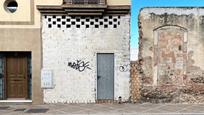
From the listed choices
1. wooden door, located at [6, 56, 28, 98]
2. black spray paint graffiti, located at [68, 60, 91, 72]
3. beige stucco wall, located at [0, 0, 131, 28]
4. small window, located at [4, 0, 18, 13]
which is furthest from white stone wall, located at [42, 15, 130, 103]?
small window, located at [4, 0, 18, 13]

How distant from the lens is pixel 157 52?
46.1ft

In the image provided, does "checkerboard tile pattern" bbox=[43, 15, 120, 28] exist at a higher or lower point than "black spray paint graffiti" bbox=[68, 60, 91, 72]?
higher

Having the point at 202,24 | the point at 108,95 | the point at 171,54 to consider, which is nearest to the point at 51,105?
the point at 108,95

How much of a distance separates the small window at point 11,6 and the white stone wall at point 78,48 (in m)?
1.40

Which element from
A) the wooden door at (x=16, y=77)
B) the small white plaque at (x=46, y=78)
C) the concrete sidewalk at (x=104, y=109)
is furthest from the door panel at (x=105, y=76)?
the wooden door at (x=16, y=77)

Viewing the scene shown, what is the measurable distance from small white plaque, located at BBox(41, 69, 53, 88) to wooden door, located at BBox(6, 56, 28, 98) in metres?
0.94

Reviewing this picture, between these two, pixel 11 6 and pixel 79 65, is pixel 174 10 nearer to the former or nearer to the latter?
pixel 79 65

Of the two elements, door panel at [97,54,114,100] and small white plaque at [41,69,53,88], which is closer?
small white plaque at [41,69,53,88]

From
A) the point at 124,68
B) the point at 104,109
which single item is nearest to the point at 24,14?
the point at 124,68

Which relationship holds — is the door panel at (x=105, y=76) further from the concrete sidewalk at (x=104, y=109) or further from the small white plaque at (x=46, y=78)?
the small white plaque at (x=46, y=78)

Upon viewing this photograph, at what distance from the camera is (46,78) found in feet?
45.7

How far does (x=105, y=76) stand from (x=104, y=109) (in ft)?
6.21

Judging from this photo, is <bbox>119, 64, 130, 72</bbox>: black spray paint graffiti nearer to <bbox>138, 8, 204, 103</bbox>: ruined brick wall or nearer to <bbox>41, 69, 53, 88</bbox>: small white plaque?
<bbox>138, 8, 204, 103</bbox>: ruined brick wall

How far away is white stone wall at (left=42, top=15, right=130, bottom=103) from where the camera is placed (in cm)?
1403
